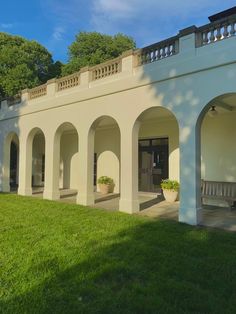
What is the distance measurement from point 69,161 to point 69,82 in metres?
7.09

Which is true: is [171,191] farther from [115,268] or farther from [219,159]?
[115,268]

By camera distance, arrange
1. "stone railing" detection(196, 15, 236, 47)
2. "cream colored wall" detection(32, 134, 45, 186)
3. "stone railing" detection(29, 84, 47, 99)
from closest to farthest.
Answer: "stone railing" detection(196, 15, 236, 47)
"stone railing" detection(29, 84, 47, 99)
"cream colored wall" detection(32, 134, 45, 186)

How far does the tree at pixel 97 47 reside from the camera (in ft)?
92.7

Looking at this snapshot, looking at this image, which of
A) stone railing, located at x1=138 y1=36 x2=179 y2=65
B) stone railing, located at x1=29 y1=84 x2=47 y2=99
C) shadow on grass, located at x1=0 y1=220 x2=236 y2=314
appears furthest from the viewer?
stone railing, located at x1=29 y1=84 x2=47 y2=99

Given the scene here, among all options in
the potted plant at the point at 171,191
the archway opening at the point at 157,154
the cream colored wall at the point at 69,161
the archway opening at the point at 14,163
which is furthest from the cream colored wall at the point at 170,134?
the archway opening at the point at 14,163

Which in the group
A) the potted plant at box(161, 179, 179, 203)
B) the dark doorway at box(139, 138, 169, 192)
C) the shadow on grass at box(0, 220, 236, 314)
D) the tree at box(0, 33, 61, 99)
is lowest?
the shadow on grass at box(0, 220, 236, 314)

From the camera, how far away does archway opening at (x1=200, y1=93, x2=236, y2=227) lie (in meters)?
10.2

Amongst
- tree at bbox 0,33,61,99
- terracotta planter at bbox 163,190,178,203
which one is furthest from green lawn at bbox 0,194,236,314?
tree at bbox 0,33,61,99

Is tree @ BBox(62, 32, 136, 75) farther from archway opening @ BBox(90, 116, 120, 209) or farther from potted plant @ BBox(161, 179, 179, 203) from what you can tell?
potted plant @ BBox(161, 179, 179, 203)

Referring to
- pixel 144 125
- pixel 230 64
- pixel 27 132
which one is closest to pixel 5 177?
pixel 27 132

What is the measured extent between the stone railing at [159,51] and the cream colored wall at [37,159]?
13.0m

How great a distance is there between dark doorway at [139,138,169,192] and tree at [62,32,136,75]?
1550 centimetres

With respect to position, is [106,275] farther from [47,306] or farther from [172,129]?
[172,129]

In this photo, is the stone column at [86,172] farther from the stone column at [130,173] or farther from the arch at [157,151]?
the arch at [157,151]
